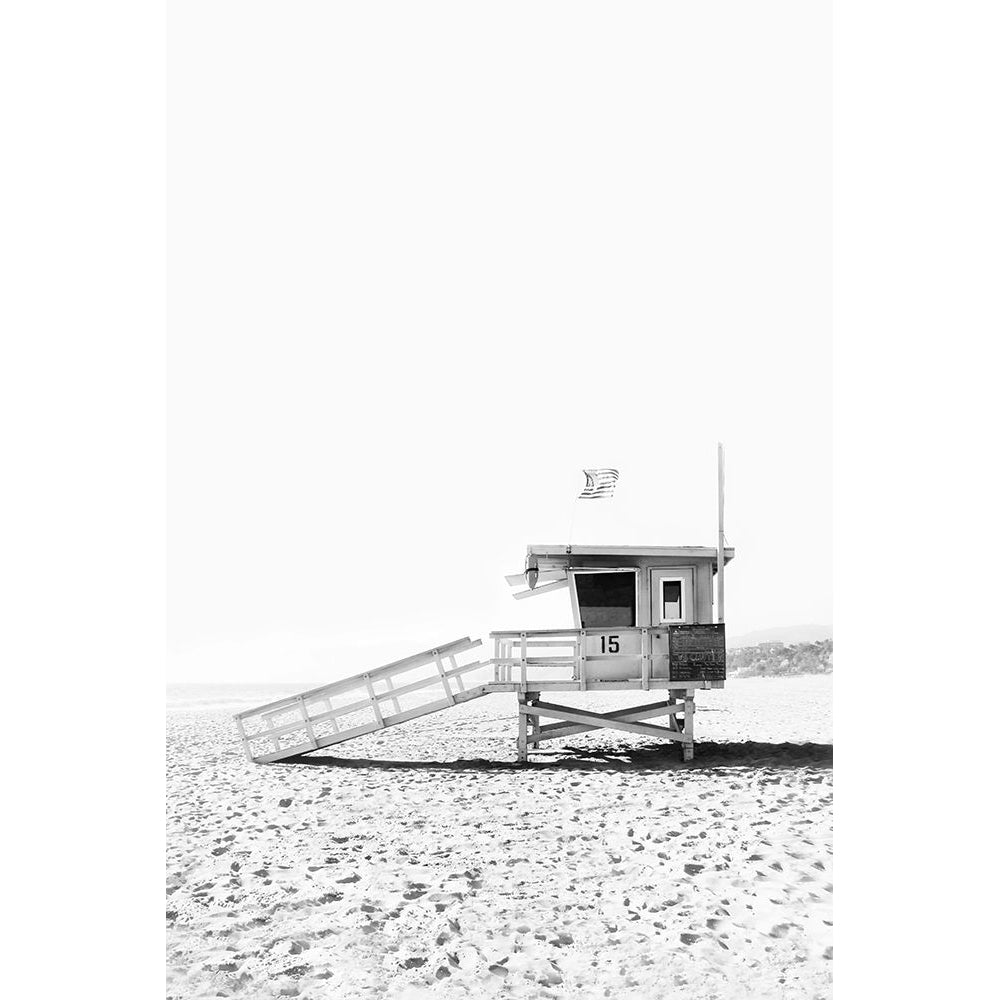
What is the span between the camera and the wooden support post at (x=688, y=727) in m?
13.5

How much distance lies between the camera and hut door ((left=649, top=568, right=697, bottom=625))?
1352cm

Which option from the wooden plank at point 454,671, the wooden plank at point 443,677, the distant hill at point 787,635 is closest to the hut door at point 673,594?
the wooden plank at point 454,671

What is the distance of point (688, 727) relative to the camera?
13.6 meters

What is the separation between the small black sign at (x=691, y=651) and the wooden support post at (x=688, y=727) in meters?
0.34

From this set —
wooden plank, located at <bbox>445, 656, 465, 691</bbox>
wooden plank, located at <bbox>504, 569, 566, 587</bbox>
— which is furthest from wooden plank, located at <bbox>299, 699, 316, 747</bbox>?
wooden plank, located at <bbox>504, 569, 566, 587</bbox>

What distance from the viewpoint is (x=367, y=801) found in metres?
11.4

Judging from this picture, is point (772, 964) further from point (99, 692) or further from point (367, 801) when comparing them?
point (99, 692)

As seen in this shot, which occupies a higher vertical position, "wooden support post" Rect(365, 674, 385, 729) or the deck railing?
the deck railing

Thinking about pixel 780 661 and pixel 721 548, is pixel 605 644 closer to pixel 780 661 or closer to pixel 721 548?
pixel 721 548

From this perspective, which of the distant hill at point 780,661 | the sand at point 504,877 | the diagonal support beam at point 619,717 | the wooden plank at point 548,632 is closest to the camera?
the sand at point 504,877

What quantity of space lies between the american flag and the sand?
3.75 metres

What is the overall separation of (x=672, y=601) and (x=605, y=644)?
1152mm

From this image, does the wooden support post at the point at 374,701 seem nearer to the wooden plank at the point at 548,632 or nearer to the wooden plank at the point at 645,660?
the wooden plank at the point at 548,632

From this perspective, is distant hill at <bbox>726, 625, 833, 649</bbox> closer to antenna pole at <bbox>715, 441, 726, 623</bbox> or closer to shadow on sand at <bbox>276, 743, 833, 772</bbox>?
shadow on sand at <bbox>276, 743, 833, 772</bbox>
